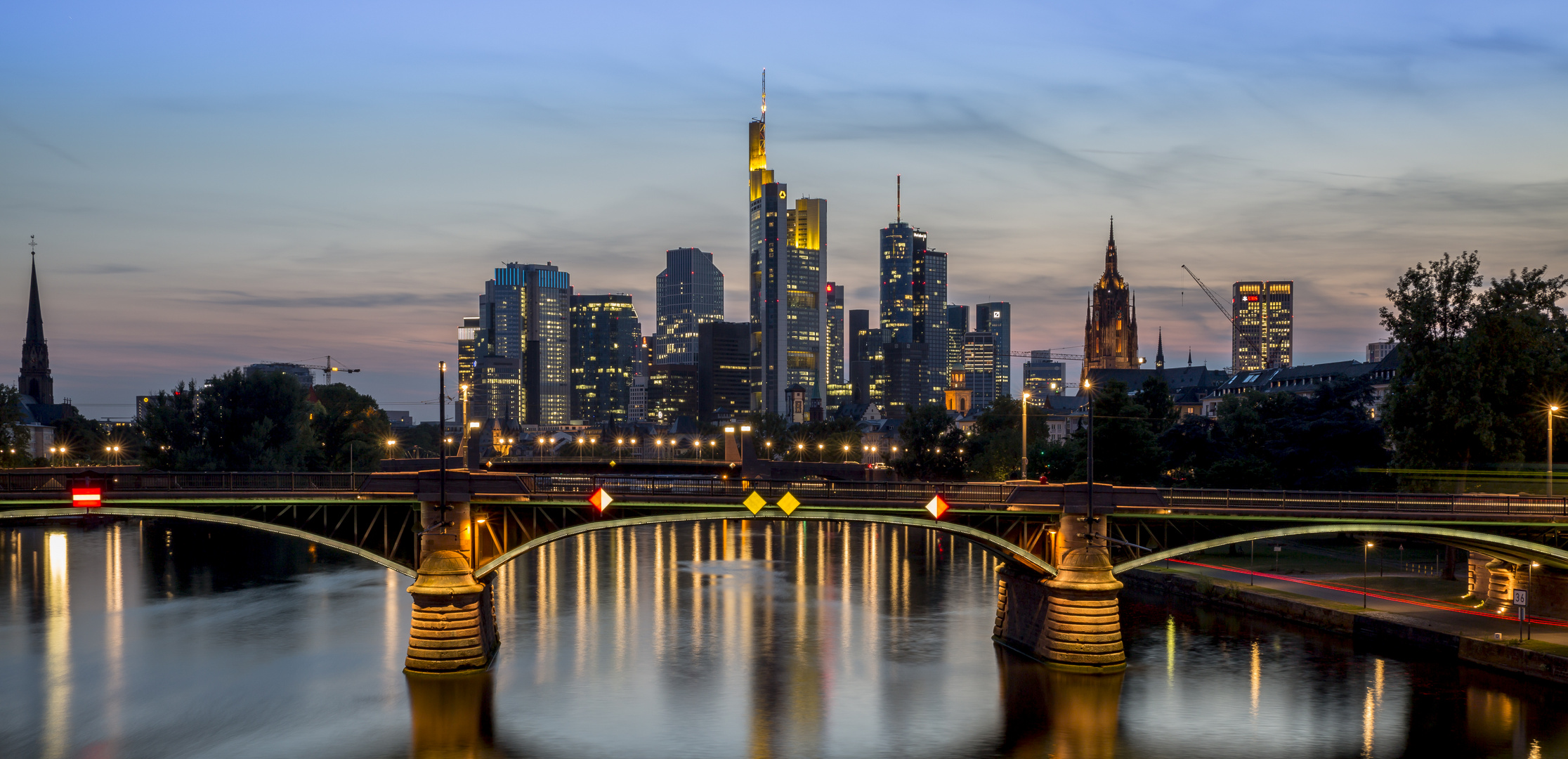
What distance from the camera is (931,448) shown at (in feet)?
526

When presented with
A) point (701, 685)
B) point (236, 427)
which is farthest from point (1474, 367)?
point (236, 427)

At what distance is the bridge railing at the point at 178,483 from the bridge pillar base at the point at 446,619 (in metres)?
5.82

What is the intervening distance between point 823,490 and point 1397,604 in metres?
33.1

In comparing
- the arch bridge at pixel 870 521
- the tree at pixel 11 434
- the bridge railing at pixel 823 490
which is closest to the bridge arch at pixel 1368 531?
the arch bridge at pixel 870 521

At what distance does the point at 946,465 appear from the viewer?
504 feet

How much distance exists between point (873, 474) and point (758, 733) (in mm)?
98995

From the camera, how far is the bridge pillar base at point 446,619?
53.5 meters

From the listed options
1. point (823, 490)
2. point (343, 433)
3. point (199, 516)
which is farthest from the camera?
point (343, 433)

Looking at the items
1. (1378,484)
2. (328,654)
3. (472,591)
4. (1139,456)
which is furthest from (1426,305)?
(328,654)

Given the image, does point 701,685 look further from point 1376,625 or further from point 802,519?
point 1376,625

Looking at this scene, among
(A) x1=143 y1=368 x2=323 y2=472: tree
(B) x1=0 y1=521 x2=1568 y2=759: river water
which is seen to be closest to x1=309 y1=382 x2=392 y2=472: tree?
(A) x1=143 y1=368 x2=323 y2=472: tree

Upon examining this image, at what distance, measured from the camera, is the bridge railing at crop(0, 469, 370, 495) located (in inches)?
2056

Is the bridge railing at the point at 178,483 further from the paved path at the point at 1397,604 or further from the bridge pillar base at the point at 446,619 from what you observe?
the paved path at the point at 1397,604

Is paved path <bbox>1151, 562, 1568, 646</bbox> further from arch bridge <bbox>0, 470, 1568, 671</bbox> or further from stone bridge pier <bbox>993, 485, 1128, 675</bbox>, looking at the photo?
stone bridge pier <bbox>993, 485, 1128, 675</bbox>
